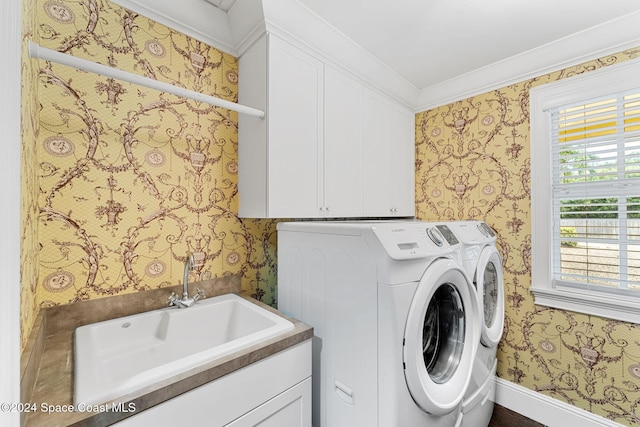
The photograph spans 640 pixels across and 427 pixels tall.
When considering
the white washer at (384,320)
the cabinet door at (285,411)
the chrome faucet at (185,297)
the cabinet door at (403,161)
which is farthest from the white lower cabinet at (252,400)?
the cabinet door at (403,161)

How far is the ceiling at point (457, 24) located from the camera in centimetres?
145

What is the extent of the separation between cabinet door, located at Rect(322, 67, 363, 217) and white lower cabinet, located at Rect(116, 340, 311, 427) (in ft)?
2.91

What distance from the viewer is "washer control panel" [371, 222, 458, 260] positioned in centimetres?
109

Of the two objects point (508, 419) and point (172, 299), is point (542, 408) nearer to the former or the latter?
point (508, 419)

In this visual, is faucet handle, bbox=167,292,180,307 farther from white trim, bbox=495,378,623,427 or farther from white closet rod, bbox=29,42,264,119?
white trim, bbox=495,378,623,427

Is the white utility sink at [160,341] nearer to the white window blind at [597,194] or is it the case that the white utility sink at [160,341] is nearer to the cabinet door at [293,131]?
the cabinet door at [293,131]

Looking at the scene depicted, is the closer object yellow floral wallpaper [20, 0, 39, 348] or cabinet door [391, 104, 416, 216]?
yellow floral wallpaper [20, 0, 39, 348]

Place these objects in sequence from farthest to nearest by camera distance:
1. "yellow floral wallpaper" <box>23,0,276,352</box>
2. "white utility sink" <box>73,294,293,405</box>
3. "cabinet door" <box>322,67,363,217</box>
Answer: "cabinet door" <box>322,67,363,217</box> < "yellow floral wallpaper" <box>23,0,276,352</box> < "white utility sink" <box>73,294,293,405</box>

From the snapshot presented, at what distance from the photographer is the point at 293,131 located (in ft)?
5.06

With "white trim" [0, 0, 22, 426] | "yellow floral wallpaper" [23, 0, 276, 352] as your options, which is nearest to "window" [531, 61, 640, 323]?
"yellow floral wallpaper" [23, 0, 276, 352]

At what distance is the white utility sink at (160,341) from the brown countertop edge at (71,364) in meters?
0.03

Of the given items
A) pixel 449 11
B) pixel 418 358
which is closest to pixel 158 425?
pixel 418 358

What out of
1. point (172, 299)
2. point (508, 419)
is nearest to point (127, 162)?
point (172, 299)

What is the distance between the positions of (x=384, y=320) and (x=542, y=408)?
167 cm
